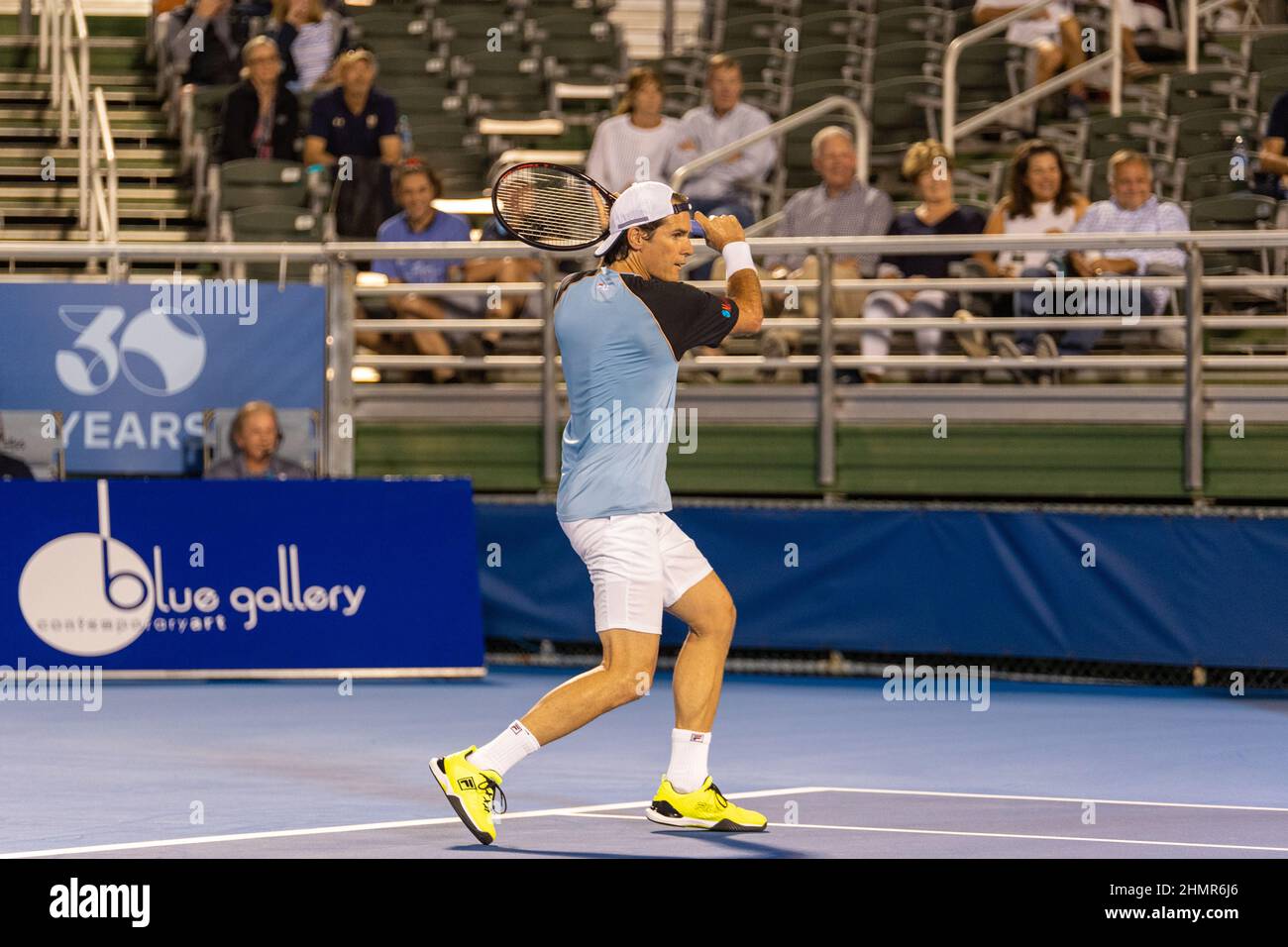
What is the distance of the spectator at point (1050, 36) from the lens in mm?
18031

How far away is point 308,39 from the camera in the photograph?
1927 cm

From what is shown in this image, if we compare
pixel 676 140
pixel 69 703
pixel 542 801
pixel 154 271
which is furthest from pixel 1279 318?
pixel 154 271

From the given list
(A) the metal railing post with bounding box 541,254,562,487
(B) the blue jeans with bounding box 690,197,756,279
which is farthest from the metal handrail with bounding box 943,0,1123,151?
(A) the metal railing post with bounding box 541,254,562,487

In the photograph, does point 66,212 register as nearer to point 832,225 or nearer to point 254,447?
point 254,447

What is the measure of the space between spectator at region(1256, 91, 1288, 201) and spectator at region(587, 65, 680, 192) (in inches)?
157

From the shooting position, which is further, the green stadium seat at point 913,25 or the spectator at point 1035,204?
the green stadium seat at point 913,25

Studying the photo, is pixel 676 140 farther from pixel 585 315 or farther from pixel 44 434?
pixel 585 315

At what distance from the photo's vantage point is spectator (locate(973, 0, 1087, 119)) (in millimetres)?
18031

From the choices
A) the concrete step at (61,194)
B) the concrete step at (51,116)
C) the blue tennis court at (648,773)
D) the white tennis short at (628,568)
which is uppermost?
the concrete step at (51,116)

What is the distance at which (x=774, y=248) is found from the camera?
13.9 metres

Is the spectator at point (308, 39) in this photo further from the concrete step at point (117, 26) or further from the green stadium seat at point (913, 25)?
the green stadium seat at point (913, 25)

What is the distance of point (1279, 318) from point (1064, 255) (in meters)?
1.32

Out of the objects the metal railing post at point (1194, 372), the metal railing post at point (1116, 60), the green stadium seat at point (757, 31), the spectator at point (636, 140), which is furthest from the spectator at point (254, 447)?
the green stadium seat at point (757, 31)

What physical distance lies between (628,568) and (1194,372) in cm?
627
